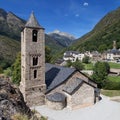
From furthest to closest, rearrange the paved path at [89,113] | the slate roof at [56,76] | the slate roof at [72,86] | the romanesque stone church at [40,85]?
the slate roof at [56,76] → the slate roof at [72,86] → the romanesque stone church at [40,85] → the paved path at [89,113]

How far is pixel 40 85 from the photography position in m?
26.8

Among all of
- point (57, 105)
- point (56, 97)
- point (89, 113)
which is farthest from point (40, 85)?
point (89, 113)

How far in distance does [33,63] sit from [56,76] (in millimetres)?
4842

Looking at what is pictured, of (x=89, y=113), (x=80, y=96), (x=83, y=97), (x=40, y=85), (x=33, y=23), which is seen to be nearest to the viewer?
(x=89, y=113)

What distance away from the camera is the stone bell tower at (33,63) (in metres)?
25.6

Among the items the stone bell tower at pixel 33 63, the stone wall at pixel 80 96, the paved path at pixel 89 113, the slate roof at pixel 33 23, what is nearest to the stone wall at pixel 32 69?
the stone bell tower at pixel 33 63

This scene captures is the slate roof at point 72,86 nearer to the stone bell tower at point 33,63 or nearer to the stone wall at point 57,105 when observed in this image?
the stone wall at point 57,105

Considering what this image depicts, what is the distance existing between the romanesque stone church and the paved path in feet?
3.17

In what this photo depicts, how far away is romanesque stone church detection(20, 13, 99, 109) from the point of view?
25672 millimetres

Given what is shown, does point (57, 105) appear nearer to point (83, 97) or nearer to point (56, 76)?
point (83, 97)

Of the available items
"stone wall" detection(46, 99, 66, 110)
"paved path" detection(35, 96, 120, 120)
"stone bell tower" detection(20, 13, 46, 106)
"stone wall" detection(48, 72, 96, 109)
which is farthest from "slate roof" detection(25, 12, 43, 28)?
"paved path" detection(35, 96, 120, 120)

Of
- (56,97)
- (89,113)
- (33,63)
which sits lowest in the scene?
(89,113)

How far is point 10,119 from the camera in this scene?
4.48 meters

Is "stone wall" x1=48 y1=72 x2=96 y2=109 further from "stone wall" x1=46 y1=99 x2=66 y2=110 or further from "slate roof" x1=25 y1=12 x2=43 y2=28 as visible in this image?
"slate roof" x1=25 y1=12 x2=43 y2=28
